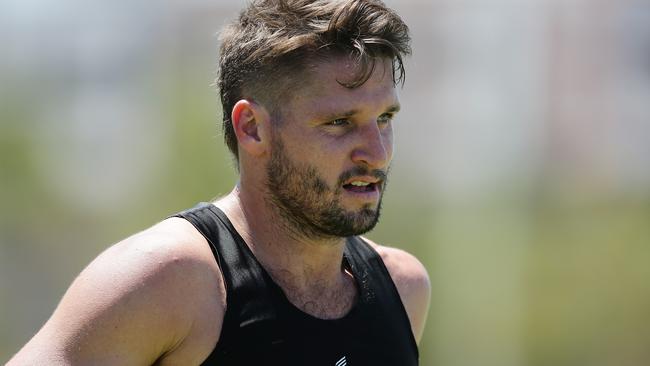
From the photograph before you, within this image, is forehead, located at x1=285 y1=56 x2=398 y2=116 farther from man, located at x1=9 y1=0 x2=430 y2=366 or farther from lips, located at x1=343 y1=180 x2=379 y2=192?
lips, located at x1=343 y1=180 x2=379 y2=192

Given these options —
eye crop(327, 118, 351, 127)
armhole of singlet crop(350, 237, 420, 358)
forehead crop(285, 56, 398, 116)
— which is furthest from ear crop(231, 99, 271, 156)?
armhole of singlet crop(350, 237, 420, 358)

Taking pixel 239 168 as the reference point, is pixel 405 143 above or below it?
below

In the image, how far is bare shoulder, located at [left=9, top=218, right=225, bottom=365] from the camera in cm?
321

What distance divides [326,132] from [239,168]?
1.42 ft

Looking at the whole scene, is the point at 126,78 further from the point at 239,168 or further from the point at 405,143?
the point at 239,168

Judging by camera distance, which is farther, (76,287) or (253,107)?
(253,107)

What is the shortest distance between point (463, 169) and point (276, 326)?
17.2 m

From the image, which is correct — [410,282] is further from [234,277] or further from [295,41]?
[295,41]

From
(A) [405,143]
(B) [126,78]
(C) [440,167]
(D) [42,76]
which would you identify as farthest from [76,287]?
(B) [126,78]

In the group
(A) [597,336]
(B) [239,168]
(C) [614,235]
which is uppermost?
(B) [239,168]

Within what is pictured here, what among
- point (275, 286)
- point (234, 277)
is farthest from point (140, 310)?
point (275, 286)

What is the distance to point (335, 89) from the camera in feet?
11.9

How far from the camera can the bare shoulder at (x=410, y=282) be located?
4.16 meters

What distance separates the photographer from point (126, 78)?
2623cm
